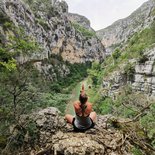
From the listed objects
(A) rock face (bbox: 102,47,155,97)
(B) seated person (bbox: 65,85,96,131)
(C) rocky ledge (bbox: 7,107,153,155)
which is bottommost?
(A) rock face (bbox: 102,47,155,97)

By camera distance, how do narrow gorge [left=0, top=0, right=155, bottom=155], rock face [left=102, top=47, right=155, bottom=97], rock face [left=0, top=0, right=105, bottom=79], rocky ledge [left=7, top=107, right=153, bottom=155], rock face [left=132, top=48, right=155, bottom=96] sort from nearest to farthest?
rocky ledge [left=7, top=107, right=153, bottom=155] → narrow gorge [left=0, top=0, right=155, bottom=155] → rock face [left=132, top=48, right=155, bottom=96] → rock face [left=102, top=47, right=155, bottom=97] → rock face [left=0, top=0, right=105, bottom=79]

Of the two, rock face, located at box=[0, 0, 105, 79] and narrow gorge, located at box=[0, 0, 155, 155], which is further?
rock face, located at box=[0, 0, 105, 79]

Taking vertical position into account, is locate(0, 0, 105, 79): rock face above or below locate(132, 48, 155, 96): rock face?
above

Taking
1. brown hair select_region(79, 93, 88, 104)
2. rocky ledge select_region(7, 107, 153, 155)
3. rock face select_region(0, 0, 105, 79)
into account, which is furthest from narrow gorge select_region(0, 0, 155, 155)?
brown hair select_region(79, 93, 88, 104)

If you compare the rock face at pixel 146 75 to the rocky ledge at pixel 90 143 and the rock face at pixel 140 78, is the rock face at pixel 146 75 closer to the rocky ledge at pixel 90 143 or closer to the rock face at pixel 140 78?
the rock face at pixel 140 78

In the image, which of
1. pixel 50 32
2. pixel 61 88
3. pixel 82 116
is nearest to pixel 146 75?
pixel 61 88

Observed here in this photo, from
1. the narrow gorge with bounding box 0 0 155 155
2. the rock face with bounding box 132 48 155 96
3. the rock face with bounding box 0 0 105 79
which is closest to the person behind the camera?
the narrow gorge with bounding box 0 0 155 155

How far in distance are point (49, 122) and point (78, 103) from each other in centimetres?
276

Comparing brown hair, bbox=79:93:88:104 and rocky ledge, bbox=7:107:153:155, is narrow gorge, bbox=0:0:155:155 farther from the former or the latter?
brown hair, bbox=79:93:88:104

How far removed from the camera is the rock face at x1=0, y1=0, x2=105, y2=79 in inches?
2260

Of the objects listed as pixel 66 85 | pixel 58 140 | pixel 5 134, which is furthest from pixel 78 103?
pixel 66 85

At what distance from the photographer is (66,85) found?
7062cm

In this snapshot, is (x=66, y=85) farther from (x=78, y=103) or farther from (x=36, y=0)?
(x=78, y=103)

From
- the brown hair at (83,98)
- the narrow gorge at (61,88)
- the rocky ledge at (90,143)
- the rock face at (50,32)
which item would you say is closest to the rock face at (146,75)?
the narrow gorge at (61,88)
